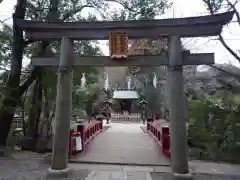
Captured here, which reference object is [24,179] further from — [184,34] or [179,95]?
[184,34]

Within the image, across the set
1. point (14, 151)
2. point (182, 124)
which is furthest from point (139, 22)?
point (14, 151)

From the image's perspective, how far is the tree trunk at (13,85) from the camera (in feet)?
30.4

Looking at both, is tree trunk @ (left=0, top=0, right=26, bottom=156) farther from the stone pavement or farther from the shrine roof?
the shrine roof

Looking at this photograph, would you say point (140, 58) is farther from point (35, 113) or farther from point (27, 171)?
point (35, 113)

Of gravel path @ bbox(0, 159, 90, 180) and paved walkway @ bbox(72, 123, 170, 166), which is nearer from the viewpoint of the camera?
gravel path @ bbox(0, 159, 90, 180)

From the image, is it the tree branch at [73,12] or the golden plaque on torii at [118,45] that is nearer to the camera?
the golden plaque on torii at [118,45]

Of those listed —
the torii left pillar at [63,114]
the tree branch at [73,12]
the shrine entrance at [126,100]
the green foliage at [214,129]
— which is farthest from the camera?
the shrine entrance at [126,100]

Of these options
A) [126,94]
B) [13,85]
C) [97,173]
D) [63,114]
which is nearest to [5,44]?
[13,85]

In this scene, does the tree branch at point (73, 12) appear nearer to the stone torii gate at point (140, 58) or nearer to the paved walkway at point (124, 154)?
the stone torii gate at point (140, 58)

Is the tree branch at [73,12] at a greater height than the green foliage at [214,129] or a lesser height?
greater

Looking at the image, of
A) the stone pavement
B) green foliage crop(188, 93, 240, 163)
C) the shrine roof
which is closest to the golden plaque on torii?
the stone pavement

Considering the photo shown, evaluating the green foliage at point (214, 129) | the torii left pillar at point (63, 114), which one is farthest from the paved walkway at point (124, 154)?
the torii left pillar at point (63, 114)

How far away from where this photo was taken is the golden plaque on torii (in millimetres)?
6516

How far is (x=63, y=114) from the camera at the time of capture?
634cm
